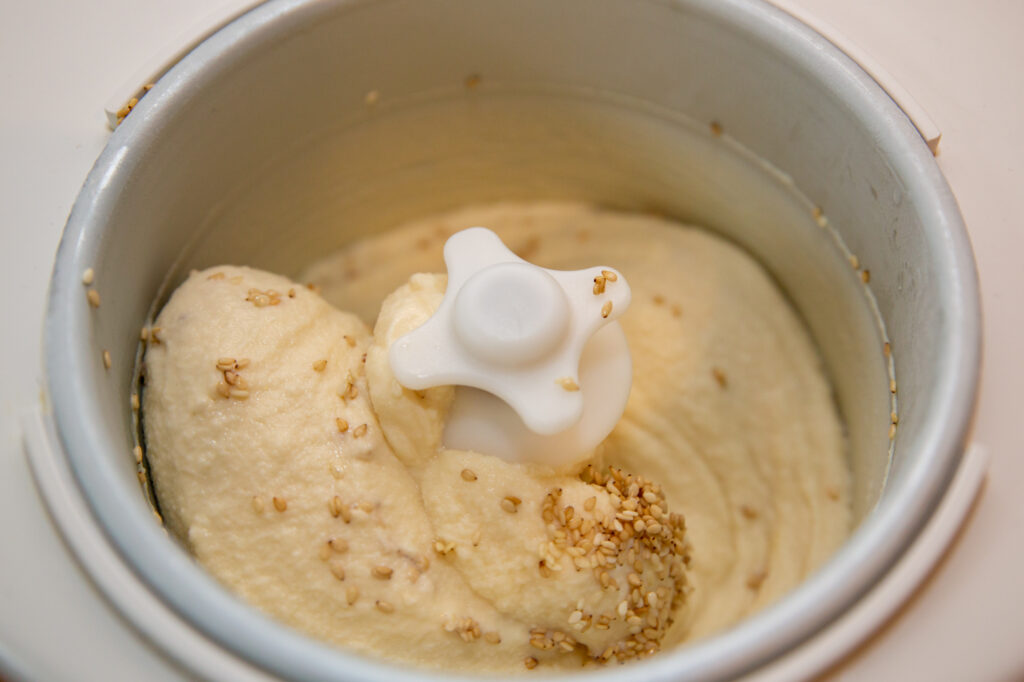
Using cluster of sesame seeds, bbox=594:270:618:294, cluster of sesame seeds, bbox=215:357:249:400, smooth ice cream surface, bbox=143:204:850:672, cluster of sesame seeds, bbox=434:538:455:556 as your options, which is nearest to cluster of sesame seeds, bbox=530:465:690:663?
smooth ice cream surface, bbox=143:204:850:672

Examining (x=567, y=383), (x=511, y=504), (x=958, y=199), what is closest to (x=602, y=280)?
(x=567, y=383)

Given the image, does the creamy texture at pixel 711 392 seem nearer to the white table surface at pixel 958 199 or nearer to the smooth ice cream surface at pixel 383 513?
the smooth ice cream surface at pixel 383 513

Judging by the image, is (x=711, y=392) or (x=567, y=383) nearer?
(x=567, y=383)

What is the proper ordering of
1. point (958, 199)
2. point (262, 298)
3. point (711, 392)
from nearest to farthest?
1. point (958, 199)
2. point (262, 298)
3. point (711, 392)

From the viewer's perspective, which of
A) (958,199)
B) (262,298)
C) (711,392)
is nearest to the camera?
(958,199)

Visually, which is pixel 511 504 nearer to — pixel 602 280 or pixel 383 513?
pixel 383 513

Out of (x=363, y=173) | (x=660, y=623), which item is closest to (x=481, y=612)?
(x=660, y=623)

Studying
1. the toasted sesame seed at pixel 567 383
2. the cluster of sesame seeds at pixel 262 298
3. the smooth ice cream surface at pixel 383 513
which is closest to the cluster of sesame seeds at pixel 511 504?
the smooth ice cream surface at pixel 383 513
